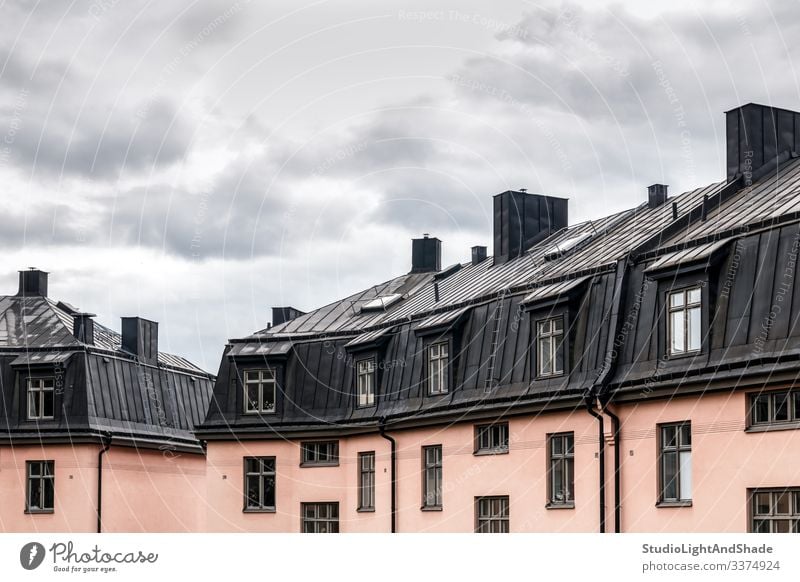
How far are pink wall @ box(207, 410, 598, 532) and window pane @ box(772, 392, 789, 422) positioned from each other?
5318mm

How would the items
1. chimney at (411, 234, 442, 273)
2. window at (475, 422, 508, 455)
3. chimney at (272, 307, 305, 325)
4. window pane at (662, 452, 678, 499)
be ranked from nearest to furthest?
1. window pane at (662, 452, 678, 499)
2. window at (475, 422, 508, 455)
3. chimney at (411, 234, 442, 273)
4. chimney at (272, 307, 305, 325)

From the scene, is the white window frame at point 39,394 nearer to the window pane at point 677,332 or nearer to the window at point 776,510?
the window pane at point 677,332

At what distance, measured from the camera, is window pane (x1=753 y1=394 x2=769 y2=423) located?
928 inches

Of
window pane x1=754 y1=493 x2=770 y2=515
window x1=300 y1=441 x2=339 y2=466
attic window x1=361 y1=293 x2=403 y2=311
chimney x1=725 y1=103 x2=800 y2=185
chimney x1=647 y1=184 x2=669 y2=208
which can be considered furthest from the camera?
attic window x1=361 y1=293 x2=403 y2=311

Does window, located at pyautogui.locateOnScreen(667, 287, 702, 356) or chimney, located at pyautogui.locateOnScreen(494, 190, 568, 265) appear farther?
chimney, located at pyautogui.locateOnScreen(494, 190, 568, 265)

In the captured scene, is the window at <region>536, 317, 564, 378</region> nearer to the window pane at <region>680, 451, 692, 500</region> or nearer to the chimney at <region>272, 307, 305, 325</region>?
the window pane at <region>680, 451, 692, 500</region>

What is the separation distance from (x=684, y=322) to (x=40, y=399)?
26048 millimetres

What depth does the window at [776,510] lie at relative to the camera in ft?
74.6

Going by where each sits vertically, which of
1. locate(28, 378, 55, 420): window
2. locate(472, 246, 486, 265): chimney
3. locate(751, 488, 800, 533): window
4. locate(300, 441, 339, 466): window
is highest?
locate(472, 246, 486, 265): chimney

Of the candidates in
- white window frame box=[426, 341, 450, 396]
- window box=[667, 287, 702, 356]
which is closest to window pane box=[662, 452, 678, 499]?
window box=[667, 287, 702, 356]

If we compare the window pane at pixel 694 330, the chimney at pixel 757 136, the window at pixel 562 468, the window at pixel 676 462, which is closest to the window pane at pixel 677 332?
the window pane at pixel 694 330

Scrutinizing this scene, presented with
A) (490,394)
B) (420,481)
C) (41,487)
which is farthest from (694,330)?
(41,487)

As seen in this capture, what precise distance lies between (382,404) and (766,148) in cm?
1292
